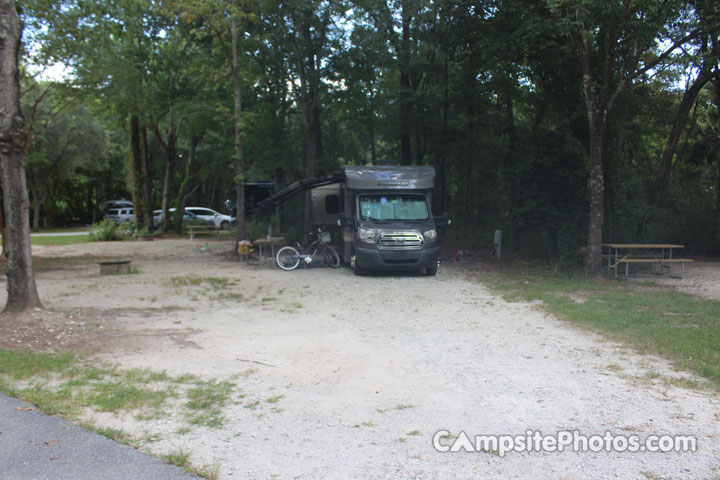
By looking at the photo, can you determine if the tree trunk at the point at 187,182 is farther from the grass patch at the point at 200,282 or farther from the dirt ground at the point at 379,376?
the dirt ground at the point at 379,376

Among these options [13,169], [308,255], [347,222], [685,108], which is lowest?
[308,255]

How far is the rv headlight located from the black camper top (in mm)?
1417

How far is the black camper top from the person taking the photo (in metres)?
14.8

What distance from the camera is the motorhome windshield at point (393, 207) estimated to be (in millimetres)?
14656

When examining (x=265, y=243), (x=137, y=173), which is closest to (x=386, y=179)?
(x=265, y=243)

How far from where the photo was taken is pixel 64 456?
3.90 m

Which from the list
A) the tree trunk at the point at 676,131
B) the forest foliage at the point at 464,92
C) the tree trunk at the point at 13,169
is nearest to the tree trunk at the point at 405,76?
the forest foliage at the point at 464,92

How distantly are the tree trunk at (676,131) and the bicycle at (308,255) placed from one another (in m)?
11.6

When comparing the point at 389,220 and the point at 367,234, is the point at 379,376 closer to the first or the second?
the point at 367,234

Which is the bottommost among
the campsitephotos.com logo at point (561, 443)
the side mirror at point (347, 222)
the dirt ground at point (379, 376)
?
the campsitephotos.com logo at point (561, 443)

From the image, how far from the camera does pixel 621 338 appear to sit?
7383 mm

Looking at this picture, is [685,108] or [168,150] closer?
[685,108]

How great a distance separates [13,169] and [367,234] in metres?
7.84

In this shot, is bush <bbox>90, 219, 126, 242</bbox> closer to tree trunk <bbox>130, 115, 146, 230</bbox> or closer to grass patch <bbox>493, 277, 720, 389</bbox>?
tree trunk <bbox>130, 115, 146, 230</bbox>
